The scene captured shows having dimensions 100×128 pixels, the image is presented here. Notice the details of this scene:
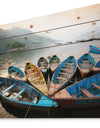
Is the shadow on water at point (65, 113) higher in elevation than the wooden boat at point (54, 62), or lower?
lower

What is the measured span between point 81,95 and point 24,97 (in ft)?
3.49

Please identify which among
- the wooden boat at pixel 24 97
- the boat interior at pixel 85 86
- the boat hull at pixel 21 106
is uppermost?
the boat interior at pixel 85 86

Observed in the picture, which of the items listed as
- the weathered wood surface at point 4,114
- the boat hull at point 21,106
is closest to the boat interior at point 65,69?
the boat hull at point 21,106

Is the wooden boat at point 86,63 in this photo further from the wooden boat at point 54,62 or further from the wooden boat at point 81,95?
the wooden boat at point 54,62

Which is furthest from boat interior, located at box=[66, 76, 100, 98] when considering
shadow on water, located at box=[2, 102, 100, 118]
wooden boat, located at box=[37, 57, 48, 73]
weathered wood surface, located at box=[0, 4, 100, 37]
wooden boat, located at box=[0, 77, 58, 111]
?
weathered wood surface, located at box=[0, 4, 100, 37]

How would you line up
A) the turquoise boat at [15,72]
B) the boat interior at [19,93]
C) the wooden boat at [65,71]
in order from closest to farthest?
the boat interior at [19,93] → the wooden boat at [65,71] → the turquoise boat at [15,72]

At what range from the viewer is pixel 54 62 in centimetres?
185

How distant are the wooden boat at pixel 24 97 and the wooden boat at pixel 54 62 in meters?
0.62

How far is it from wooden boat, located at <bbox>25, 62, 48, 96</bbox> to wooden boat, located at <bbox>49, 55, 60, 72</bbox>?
1.00 feet

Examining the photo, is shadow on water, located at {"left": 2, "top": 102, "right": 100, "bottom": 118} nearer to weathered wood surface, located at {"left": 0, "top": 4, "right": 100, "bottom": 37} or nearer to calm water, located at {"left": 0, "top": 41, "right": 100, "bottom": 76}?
calm water, located at {"left": 0, "top": 41, "right": 100, "bottom": 76}

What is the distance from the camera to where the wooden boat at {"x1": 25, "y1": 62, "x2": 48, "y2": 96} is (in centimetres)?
163

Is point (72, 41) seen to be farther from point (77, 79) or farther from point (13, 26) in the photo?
point (13, 26)

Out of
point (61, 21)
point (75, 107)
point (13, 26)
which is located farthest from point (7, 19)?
point (75, 107)

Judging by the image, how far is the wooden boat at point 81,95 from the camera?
1.19 m
